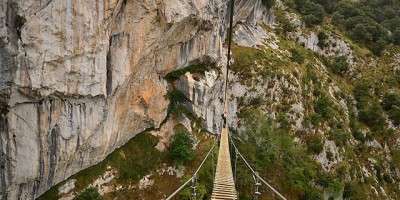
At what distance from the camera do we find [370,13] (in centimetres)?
6650

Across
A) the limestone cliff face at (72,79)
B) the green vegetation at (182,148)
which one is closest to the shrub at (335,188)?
the green vegetation at (182,148)

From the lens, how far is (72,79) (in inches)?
728

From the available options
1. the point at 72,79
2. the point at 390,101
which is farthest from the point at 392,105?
the point at 72,79

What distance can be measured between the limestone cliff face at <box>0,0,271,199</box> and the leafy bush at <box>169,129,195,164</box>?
318 cm

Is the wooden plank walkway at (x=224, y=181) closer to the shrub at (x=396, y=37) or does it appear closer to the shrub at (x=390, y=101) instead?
A: the shrub at (x=390, y=101)

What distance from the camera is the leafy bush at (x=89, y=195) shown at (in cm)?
2086

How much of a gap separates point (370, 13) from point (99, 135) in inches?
2503

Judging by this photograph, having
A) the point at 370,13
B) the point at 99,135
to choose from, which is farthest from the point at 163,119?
the point at 370,13

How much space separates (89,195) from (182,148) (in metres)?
8.24

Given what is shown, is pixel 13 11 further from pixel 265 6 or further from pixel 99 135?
pixel 265 6

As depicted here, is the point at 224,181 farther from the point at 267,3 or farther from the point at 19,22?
the point at 267,3

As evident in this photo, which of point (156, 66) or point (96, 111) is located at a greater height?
point (156, 66)

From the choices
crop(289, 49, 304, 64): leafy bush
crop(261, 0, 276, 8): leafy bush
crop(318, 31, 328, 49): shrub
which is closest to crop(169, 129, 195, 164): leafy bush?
crop(289, 49, 304, 64): leafy bush

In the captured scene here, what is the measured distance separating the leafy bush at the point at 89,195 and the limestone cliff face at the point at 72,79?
1580mm
